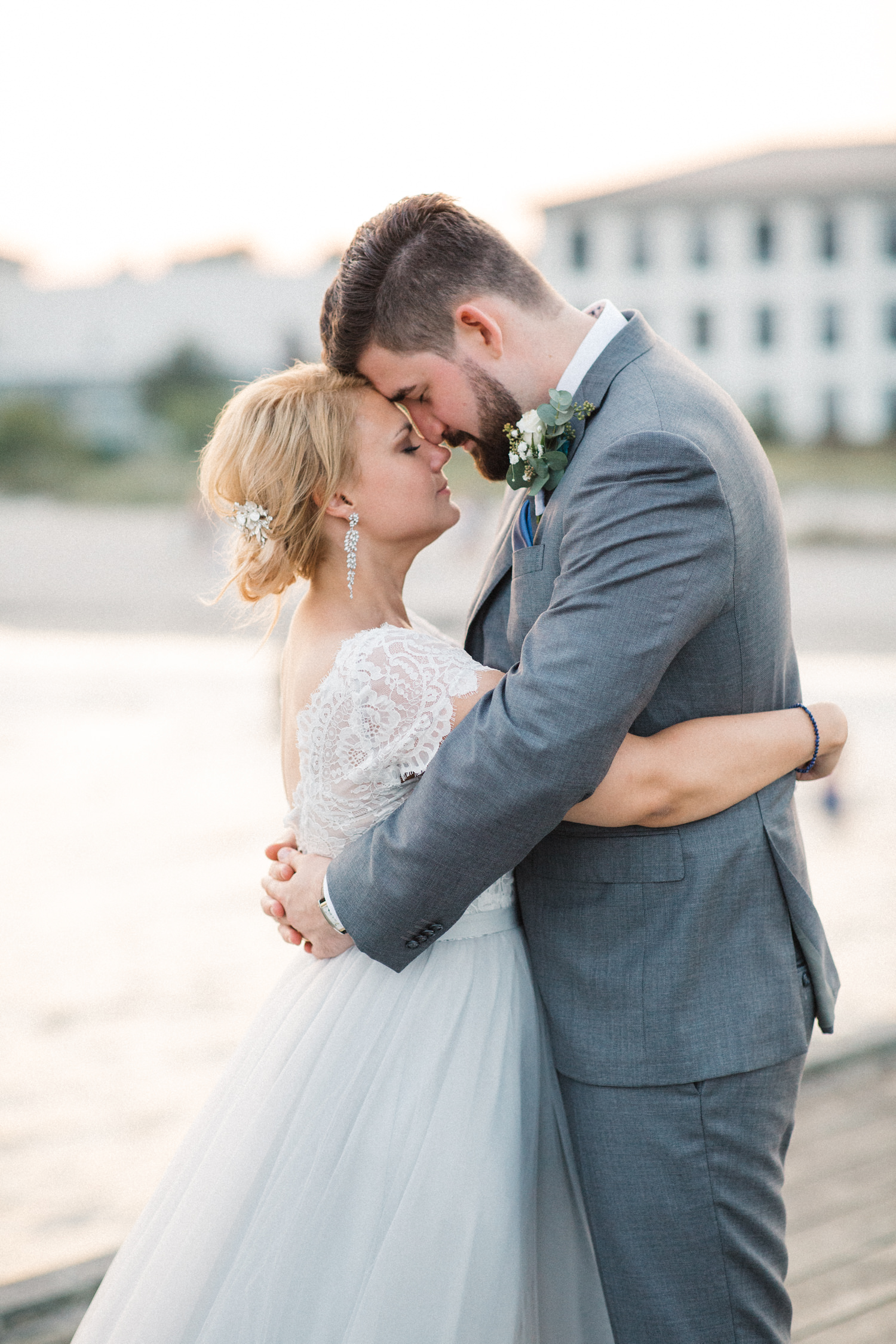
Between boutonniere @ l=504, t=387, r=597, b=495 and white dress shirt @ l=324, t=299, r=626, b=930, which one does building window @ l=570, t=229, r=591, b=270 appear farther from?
boutonniere @ l=504, t=387, r=597, b=495

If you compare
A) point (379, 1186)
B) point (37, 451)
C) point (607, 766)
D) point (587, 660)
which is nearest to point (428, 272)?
point (587, 660)

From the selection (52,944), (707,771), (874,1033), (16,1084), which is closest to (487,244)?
(707,771)

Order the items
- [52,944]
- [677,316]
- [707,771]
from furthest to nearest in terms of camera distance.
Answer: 1. [677,316]
2. [52,944]
3. [707,771]

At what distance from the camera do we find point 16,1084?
4.43m

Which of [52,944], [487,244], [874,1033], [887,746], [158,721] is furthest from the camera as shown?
[158,721]

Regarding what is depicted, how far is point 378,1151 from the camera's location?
1926mm

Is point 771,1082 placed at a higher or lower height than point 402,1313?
higher

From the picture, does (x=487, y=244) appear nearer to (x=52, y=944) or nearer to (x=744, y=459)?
(x=744, y=459)

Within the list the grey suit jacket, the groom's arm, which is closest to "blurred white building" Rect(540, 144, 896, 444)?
the grey suit jacket

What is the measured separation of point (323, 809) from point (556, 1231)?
794 mm

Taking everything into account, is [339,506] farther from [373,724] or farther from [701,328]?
[701,328]

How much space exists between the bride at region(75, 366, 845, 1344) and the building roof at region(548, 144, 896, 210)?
41650 millimetres

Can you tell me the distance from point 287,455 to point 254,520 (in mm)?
130

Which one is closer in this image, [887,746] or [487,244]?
[487,244]
